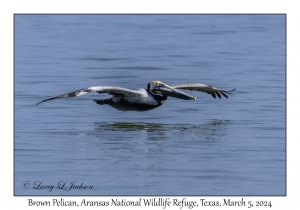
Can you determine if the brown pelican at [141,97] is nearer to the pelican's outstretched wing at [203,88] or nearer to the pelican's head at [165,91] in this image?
the pelican's head at [165,91]

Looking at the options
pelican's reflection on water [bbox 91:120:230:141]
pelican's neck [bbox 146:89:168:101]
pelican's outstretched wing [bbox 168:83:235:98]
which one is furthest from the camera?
pelican's outstretched wing [bbox 168:83:235:98]

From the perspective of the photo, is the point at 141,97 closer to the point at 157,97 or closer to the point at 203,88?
the point at 157,97

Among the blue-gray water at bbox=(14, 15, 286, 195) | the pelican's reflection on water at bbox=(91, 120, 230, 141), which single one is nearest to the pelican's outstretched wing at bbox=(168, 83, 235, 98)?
the blue-gray water at bbox=(14, 15, 286, 195)

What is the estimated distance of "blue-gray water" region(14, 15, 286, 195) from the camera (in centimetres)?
897

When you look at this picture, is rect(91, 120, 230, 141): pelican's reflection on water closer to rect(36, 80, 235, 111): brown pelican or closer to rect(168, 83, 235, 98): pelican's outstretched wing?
rect(36, 80, 235, 111): brown pelican

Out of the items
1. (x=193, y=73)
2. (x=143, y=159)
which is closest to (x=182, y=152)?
(x=143, y=159)

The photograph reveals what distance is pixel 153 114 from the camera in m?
12.9

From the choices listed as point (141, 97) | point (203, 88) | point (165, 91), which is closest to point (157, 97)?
point (165, 91)

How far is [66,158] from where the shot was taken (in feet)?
32.1

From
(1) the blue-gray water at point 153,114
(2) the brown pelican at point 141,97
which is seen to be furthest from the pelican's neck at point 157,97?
(1) the blue-gray water at point 153,114

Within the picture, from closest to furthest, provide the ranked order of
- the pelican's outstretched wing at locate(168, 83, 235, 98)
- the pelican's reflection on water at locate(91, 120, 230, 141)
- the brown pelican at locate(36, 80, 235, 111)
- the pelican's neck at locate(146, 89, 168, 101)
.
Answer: the pelican's reflection on water at locate(91, 120, 230, 141), the brown pelican at locate(36, 80, 235, 111), the pelican's neck at locate(146, 89, 168, 101), the pelican's outstretched wing at locate(168, 83, 235, 98)

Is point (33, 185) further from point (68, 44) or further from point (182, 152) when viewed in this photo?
point (68, 44)

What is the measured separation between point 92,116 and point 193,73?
3901 mm

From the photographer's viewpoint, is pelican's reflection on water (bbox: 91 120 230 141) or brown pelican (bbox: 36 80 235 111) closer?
pelican's reflection on water (bbox: 91 120 230 141)
